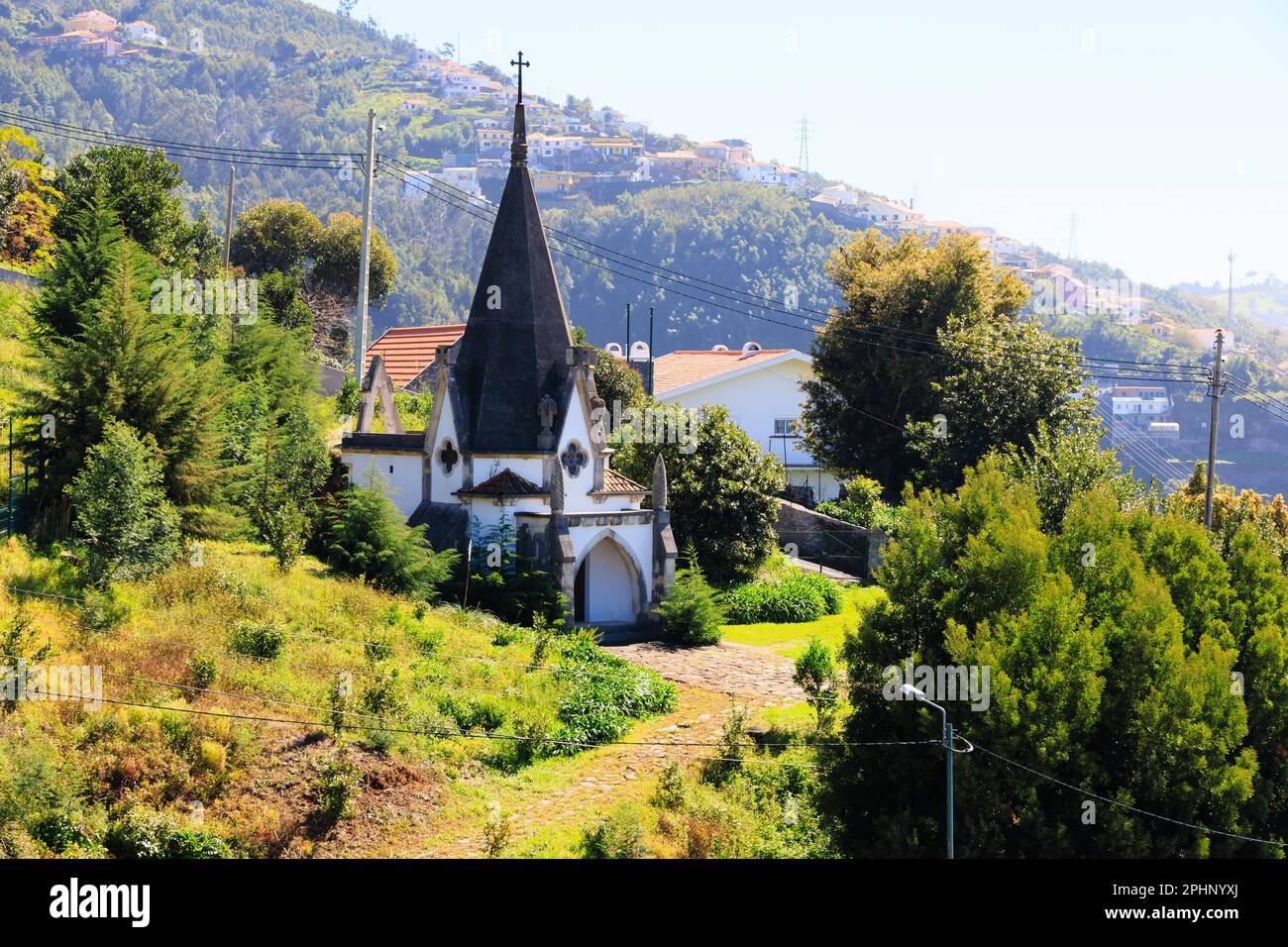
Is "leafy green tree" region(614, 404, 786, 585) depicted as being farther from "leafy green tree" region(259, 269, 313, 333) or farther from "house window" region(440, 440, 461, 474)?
"leafy green tree" region(259, 269, 313, 333)

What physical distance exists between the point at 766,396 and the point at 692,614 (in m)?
32.6

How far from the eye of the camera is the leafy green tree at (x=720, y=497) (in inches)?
1582

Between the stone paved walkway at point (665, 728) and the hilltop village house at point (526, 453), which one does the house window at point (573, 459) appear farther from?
the stone paved walkway at point (665, 728)

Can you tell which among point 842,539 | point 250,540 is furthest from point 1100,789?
point 842,539

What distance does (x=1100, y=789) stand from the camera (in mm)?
22250

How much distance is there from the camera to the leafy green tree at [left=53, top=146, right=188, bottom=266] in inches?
1715

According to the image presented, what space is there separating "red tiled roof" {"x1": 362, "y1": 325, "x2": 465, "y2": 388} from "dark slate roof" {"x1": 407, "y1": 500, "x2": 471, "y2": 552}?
20355 mm

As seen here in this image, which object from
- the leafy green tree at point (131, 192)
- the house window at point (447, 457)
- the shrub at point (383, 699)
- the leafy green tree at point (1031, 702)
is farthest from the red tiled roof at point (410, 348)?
the leafy green tree at point (1031, 702)

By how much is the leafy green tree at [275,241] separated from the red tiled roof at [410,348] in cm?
769

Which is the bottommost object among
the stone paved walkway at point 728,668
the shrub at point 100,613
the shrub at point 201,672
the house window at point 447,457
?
the stone paved walkway at point 728,668

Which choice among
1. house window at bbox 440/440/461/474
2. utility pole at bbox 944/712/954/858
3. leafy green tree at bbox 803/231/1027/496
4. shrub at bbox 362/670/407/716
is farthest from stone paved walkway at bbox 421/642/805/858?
leafy green tree at bbox 803/231/1027/496

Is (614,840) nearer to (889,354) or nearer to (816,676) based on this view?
(816,676)

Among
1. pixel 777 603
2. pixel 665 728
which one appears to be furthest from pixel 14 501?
pixel 777 603
